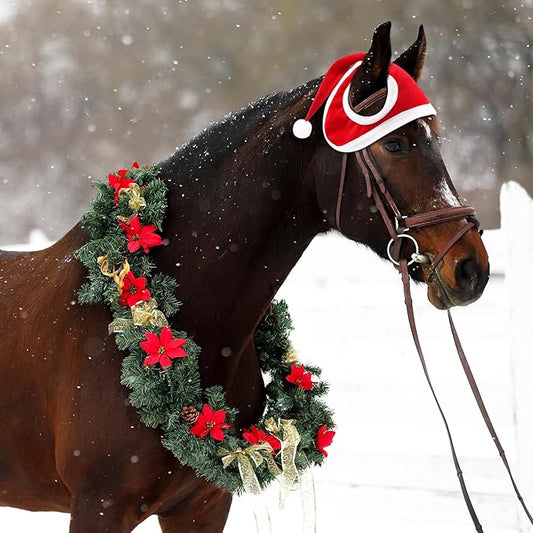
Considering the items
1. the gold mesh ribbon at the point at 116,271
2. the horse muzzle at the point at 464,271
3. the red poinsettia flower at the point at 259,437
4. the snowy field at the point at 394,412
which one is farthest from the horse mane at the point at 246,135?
the snowy field at the point at 394,412

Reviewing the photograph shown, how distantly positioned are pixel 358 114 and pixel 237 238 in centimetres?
51

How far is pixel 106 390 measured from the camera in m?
2.23

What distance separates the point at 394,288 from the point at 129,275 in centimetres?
268

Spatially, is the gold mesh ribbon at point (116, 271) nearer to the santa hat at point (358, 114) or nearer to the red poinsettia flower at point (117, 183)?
the red poinsettia flower at point (117, 183)

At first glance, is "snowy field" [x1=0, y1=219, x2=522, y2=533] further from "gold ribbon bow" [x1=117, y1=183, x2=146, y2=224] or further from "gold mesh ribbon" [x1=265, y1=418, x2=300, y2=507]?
"gold ribbon bow" [x1=117, y1=183, x2=146, y2=224]

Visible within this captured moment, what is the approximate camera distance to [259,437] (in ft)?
Result: 7.86

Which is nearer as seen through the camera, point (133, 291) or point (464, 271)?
point (464, 271)

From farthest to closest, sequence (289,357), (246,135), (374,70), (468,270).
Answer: (289,357) < (246,135) < (374,70) < (468,270)

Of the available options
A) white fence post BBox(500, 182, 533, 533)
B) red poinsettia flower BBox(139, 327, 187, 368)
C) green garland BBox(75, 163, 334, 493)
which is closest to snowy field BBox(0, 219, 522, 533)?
white fence post BBox(500, 182, 533, 533)

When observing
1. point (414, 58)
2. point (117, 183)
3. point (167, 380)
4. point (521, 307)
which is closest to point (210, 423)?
point (167, 380)

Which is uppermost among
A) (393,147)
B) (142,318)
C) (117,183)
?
(117,183)

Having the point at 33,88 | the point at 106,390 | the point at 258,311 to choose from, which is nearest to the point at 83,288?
the point at 106,390

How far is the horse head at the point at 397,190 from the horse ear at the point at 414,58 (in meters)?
0.14

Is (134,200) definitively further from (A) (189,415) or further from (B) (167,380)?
(A) (189,415)
